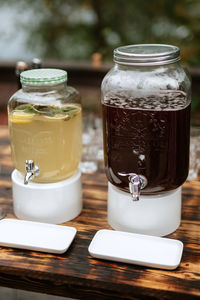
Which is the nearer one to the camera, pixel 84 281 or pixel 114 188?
pixel 84 281

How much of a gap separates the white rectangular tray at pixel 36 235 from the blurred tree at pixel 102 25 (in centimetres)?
381

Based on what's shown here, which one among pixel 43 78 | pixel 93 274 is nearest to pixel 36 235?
pixel 93 274

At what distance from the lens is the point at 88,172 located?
5.47 feet

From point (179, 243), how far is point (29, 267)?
417mm

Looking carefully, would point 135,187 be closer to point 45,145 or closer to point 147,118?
point 147,118

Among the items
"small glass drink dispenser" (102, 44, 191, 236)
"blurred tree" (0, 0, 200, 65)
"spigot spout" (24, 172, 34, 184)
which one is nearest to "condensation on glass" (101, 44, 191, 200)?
"small glass drink dispenser" (102, 44, 191, 236)

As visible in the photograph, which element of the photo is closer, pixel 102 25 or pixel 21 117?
pixel 21 117

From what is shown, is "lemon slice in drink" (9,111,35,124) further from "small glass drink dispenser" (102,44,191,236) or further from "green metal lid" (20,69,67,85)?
"small glass drink dispenser" (102,44,191,236)

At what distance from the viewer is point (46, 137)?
4.04ft

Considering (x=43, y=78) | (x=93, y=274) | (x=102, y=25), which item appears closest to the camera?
(x=93, y=274)

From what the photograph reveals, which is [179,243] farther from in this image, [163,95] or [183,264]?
[163,95]

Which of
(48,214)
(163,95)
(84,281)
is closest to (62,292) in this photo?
(84,281)

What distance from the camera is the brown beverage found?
110 cm

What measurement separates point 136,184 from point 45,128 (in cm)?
32
